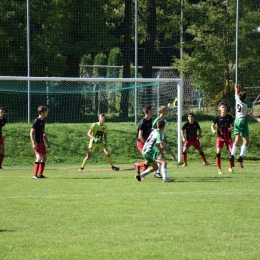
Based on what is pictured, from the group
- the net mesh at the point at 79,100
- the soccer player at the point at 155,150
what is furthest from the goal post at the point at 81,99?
the soccer player at the point at 155,150

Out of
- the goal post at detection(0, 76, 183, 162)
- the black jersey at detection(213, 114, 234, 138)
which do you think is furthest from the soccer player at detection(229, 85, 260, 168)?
the goal post at detection(0, 76, 183, 162)

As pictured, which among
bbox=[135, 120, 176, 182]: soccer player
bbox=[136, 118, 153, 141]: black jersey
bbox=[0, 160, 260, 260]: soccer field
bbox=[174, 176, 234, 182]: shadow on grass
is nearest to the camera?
bbox=[0, 160, 260, 260]: soccer field

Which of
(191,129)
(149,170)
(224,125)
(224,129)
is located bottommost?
(149,170)

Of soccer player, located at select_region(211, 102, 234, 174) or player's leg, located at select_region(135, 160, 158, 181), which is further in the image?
soccer player, located at select_region(211, 102, 234, 174)

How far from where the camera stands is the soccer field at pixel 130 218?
8.62 meters

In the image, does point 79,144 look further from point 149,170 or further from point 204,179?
point 149,170

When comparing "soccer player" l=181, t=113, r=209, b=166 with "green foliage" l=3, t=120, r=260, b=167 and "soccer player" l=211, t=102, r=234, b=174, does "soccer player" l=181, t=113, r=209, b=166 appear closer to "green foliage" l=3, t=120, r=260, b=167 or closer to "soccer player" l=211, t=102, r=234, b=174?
"green foliage" l=3, t=120, r=260, b=167

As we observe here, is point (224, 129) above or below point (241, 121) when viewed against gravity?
below

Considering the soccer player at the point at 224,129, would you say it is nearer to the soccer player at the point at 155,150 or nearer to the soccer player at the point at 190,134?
the soccer player at the point at 190,134

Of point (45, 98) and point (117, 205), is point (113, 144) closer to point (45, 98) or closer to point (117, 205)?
point (45, 98)

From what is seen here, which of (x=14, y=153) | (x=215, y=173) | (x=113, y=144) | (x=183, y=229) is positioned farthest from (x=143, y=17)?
(x=183, y=229)

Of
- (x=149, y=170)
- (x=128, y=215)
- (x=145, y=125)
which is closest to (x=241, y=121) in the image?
(x=145, y=125)

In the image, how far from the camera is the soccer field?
862cm

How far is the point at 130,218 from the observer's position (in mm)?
11086
